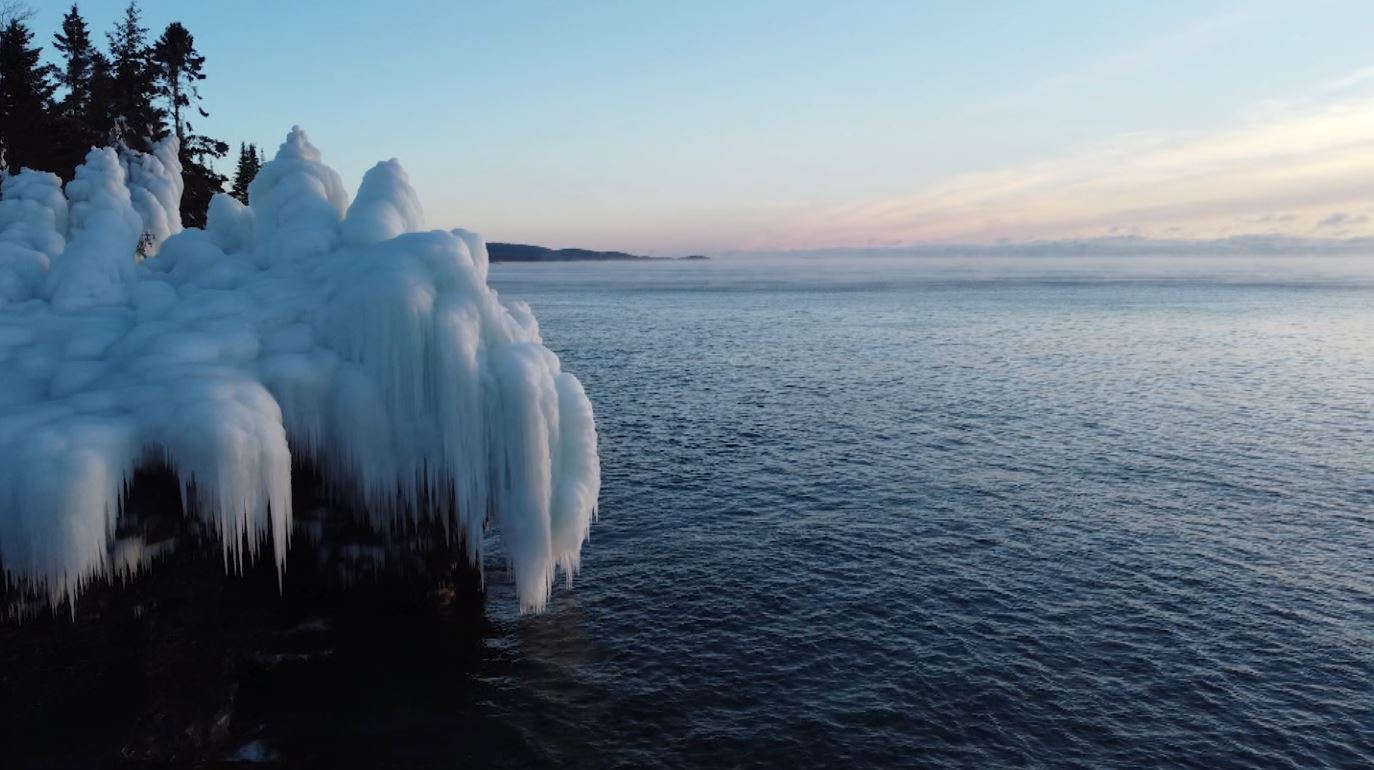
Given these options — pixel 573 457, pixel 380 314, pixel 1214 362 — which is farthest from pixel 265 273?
pixel 1214 362

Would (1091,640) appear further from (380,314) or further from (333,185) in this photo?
(333,185)

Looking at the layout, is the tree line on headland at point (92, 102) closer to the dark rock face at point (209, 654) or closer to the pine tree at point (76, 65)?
the pine tree at point (76, 65)

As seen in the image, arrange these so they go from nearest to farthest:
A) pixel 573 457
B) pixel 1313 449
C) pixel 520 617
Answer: pixel 573 457 → pixel 520 617 → pixel 1313 449

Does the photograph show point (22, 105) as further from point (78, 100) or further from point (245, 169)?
point (245, 169)

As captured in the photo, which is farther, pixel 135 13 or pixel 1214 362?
pixel 1214 362

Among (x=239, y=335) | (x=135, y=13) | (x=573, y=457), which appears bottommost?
(x=573, y=457)

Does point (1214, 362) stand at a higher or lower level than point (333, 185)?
lower

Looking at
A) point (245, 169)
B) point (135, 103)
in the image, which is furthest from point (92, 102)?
point (245, 169)
